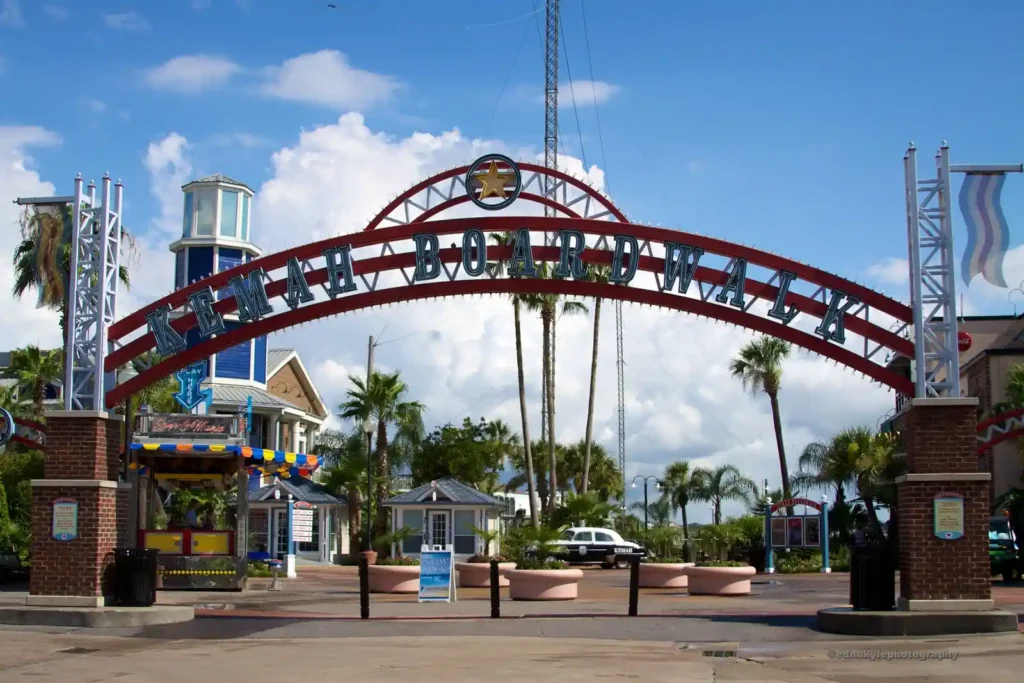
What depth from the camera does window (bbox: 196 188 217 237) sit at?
160ft

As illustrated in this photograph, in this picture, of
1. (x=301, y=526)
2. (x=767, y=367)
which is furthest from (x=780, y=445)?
(x=301, y=526)

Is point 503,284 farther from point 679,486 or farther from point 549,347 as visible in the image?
point 679,486

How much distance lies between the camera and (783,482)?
188ft

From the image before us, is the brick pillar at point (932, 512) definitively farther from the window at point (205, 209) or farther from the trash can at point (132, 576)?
the window at point (205, 209)

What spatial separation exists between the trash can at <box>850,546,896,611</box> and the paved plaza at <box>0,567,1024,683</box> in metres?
1.13

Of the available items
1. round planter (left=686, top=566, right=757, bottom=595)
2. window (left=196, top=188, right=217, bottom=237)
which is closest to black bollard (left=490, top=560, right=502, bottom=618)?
round planter (left=686, top=566, right=757, bottom=595)

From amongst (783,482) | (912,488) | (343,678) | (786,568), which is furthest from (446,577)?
(783,482)

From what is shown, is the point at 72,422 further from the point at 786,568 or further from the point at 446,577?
the point at 786,568

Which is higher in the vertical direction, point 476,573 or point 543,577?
point 543,577

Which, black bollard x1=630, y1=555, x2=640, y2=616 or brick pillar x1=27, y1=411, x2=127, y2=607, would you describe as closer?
brick pillar x1=27, y1=411, x2=127, y2=607

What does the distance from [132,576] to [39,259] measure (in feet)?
22.9

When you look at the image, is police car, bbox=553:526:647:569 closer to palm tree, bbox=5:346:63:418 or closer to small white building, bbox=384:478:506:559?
small white building, bbox=384:478:506:559

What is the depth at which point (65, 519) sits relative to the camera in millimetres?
20297

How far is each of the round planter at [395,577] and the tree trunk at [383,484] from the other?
22525 mm
